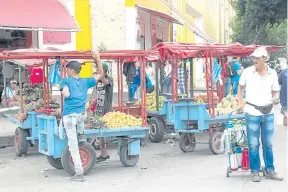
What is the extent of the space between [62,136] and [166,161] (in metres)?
2.25

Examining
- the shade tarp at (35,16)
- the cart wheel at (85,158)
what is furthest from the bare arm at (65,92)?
the shade tarp at (35,16)

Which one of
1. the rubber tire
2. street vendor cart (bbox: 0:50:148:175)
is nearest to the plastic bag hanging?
street vendor cart (bbox: 0:50:148:175)

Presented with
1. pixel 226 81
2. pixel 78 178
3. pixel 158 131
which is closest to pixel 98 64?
pixel 78 178

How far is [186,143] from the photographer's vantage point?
9.82 metres

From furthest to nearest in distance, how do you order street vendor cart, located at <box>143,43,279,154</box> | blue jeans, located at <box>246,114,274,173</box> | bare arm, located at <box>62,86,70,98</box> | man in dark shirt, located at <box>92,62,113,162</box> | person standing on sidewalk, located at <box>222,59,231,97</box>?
person standing on sidewalk, located at <box>222,59,231,97</box> → street vendor cart, located at <box>143,43,279,154</box> → man in dark shirt, located at <box>92,62,113,162</box> → bare arm, located at <box>62,86,70,98</box> → blue jeans, located at <box>246,114,274,173</box>

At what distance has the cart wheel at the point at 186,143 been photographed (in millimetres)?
9742

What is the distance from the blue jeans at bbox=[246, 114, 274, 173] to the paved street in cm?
28

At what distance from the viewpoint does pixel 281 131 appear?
1205 centimetres

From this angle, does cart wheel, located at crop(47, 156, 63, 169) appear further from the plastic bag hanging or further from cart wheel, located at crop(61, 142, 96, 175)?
the plastic bag hanging

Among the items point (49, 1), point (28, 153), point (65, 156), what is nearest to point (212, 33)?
point (49, 1)

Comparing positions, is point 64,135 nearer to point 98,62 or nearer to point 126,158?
point 98,62

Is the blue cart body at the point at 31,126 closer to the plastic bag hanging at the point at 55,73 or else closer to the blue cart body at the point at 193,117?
the plastic bag hanging at the point at 55,73

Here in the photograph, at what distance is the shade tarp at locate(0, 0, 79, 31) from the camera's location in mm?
12117

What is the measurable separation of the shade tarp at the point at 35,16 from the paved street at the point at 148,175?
3.59 metres
